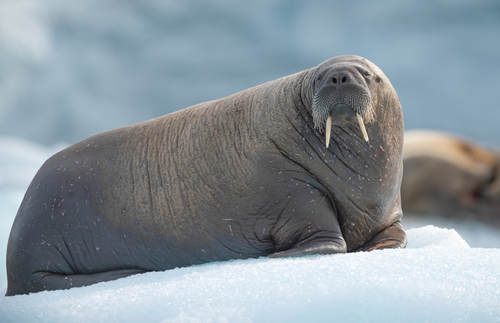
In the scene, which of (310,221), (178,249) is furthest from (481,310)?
(178,249)

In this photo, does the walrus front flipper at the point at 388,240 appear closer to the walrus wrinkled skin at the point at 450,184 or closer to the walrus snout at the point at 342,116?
the walrus snout at the point at 342,116

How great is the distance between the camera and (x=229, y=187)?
3.87 meters

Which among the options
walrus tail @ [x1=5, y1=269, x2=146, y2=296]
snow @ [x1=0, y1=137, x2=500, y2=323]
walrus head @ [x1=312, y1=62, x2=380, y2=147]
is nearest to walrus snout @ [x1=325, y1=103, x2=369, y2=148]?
walrus head @ [x1=312, y1=62, x2=380, y2=147]

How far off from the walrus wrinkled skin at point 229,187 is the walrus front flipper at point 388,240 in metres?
0.02

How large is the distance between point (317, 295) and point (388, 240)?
1745 millimetres

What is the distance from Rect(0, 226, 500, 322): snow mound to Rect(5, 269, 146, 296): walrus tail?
A: 0.98 m

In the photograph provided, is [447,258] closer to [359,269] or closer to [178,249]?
[359,269]

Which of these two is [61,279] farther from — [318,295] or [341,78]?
[341,78]

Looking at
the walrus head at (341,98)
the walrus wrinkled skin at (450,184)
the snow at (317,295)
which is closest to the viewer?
the snow at (317,295)

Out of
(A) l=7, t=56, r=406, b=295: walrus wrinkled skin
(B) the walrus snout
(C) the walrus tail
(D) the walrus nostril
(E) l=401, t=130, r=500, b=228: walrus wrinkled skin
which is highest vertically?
(D) the walrus nostril

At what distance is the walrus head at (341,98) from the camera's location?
3.38 meters

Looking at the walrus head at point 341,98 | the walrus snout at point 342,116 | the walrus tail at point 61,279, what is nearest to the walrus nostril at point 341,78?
the walrus head at point 341,98

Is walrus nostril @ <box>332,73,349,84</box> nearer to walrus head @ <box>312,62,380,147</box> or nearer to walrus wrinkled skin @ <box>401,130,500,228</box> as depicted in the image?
walrus head @ <box>312,62,380,147</box>

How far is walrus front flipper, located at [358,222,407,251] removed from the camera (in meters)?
3.75
